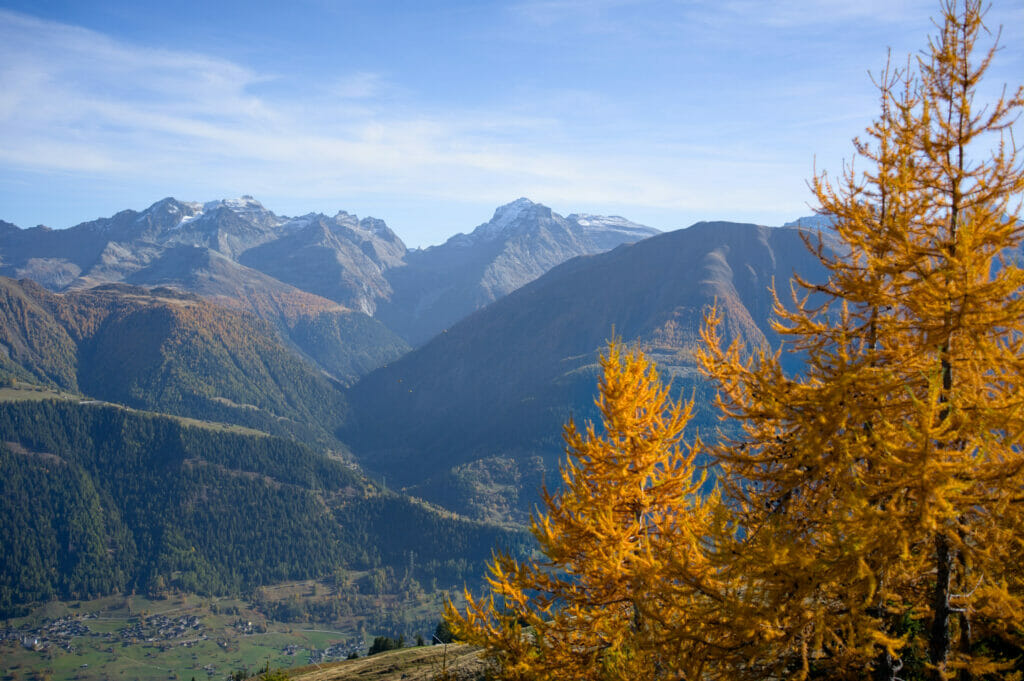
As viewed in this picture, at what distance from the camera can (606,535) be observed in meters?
Result: 19.3

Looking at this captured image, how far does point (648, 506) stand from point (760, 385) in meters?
7.93

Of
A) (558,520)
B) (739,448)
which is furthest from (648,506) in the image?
(739,448)

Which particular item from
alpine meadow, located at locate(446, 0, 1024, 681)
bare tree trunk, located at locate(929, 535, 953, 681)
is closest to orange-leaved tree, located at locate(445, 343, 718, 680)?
alpine meadow, located at locate(446, 0, 1024, 681)

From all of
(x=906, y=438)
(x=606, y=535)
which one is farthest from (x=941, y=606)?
(x=606, y=535)

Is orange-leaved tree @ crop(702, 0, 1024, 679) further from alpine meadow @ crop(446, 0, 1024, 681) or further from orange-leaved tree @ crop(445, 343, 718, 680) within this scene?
orange-leaved tree @ crop(445, 343, 718, 680)

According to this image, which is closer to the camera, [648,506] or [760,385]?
[760,385]

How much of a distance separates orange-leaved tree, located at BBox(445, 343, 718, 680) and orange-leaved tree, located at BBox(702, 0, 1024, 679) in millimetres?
5596

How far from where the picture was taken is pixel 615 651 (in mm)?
19219

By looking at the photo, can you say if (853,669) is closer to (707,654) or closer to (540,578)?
(707,654)

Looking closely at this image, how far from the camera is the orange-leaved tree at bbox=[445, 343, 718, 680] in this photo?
1942 cm

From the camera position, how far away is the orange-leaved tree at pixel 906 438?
34.6 feet

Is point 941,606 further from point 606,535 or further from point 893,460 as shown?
point 606,535

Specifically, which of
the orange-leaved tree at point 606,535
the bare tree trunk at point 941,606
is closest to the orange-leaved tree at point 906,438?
the bare tree trunk at point 941,606

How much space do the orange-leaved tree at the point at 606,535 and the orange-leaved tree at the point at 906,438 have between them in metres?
5.60
